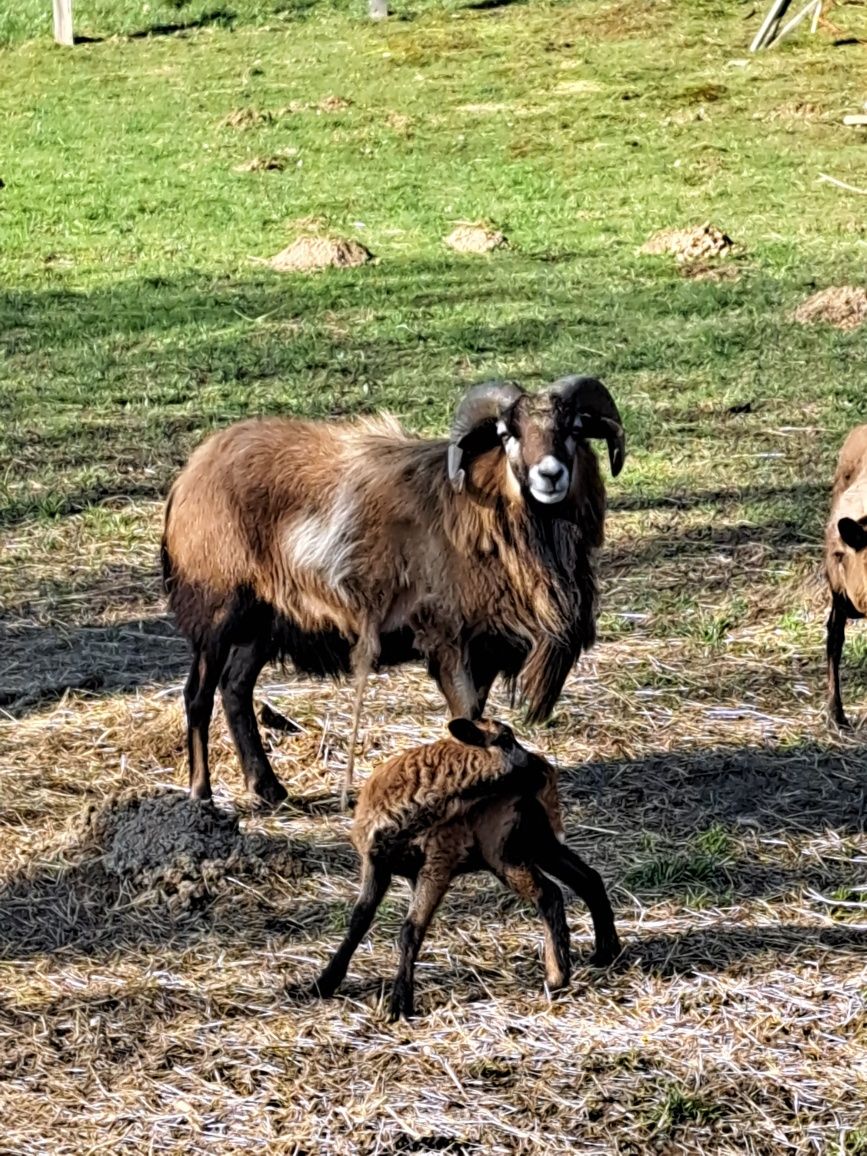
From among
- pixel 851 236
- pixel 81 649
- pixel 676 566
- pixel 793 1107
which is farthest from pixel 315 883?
pixel 851 236

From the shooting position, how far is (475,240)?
703 inches

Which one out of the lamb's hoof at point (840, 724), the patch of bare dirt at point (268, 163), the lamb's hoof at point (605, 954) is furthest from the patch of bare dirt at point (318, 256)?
the lamb's hoof at point (605, 954)

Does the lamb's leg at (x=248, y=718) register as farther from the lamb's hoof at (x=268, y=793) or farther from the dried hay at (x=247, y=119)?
the dried hay at (x=247, y=119)

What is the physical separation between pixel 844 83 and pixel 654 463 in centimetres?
1674

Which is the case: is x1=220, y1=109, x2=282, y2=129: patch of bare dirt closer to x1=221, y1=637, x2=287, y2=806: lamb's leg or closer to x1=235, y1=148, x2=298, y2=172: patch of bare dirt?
x1=235, y1=148, x2=298, y2=172: patch of bare dirt

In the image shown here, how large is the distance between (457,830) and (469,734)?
0.85 feet

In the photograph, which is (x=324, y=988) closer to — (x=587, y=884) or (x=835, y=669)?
(x=587, y=884)

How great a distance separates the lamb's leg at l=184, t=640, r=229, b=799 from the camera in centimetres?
603

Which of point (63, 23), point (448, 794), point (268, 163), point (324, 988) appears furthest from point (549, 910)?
point (63, 23)

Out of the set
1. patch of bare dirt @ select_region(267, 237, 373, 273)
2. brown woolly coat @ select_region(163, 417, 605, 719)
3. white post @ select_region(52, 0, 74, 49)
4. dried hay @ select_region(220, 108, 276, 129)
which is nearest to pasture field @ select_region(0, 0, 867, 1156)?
patch of bare dirt @ select_region(267, 237, 373, 273)

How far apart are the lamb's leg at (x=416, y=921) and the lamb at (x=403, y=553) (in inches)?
49.5

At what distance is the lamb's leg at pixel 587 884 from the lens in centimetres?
459

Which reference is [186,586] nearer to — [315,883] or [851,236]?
[315,883]

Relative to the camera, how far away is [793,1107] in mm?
4199
